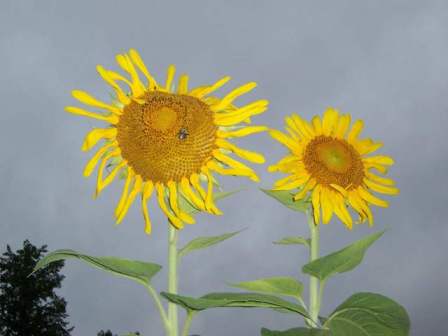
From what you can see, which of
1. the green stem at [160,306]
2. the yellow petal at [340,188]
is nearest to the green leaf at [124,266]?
the green stem at [160,306]

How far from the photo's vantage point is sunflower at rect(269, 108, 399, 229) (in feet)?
18.6

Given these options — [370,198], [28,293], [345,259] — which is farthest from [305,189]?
[28,293]

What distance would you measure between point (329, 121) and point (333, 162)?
434 mm

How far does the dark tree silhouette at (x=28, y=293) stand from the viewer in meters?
37.9

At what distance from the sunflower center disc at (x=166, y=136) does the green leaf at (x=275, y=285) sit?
3.11ft

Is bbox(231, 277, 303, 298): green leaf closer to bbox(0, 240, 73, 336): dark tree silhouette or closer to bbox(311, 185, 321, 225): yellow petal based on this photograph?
bbox(311, 185, 321, 225): yellow petal

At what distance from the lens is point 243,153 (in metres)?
4.65

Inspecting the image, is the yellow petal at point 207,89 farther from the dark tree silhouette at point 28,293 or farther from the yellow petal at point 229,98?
the dark tree silhouette at point 28,293

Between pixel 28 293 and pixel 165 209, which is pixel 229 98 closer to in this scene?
pixel 165 209

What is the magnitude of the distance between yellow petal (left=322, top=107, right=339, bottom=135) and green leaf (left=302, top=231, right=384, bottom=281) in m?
1.42

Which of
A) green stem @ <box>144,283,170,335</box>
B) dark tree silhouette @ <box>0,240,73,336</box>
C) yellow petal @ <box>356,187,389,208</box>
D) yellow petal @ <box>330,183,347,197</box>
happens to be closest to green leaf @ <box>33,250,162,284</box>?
green stem @ <box>144,283,170,335</box>

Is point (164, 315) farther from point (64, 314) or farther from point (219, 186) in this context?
point (64, 314)

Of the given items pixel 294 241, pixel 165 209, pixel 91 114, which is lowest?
pixel 165 209

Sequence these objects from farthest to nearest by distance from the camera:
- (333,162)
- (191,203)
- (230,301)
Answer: (333,162)
(191,203)
(230,301)
